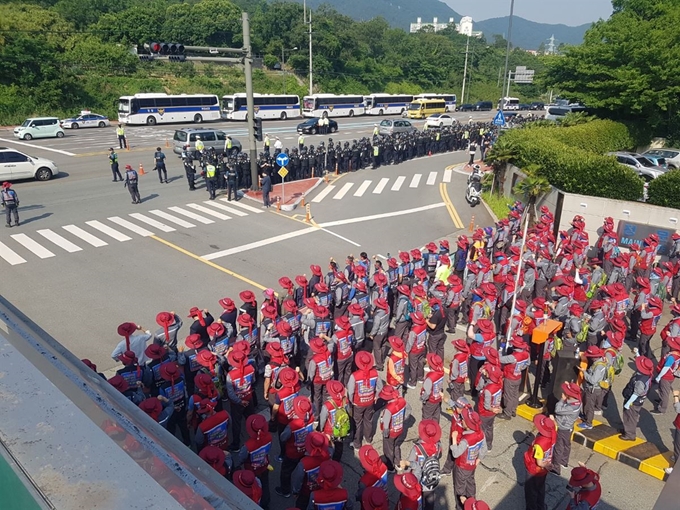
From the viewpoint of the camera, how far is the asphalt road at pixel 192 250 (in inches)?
317

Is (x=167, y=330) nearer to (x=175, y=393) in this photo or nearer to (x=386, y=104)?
(x=175, y=393)

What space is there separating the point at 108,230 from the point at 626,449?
16.9 meters

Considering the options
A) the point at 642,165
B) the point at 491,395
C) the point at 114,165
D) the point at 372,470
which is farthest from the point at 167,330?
the point at 642,165

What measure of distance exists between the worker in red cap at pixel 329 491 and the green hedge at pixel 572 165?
1666cm

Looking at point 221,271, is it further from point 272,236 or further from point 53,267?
point 53,267

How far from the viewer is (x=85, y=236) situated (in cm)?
1753

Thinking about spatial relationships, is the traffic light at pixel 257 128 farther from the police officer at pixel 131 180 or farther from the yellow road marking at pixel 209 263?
the yellow road marking at pixel 209 263

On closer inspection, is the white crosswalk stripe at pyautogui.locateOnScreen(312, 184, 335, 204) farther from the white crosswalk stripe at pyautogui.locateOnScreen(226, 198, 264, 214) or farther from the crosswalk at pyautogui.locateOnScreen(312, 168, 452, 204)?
the white crosswalk stripe at pyautogui.locateOnScreen(226, 198, 264, 214)

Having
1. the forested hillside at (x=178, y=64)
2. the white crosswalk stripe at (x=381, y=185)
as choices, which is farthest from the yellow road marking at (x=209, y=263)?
the forested hillside at (x=178, y=64)

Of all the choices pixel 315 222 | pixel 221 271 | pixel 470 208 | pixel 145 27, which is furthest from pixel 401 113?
pixel 221 271

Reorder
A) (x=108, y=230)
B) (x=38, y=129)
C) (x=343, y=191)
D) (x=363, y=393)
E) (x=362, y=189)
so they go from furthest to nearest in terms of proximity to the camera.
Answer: (x=38, y=129) → (x=362, y=189) → (x=343, y=191) → (x=108, y=230) → (x=363, y=393)

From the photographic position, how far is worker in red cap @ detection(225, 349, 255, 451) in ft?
25.1

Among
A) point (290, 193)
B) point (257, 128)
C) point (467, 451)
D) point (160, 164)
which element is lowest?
point (290, 193)

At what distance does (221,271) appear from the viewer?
1509 centimetres
